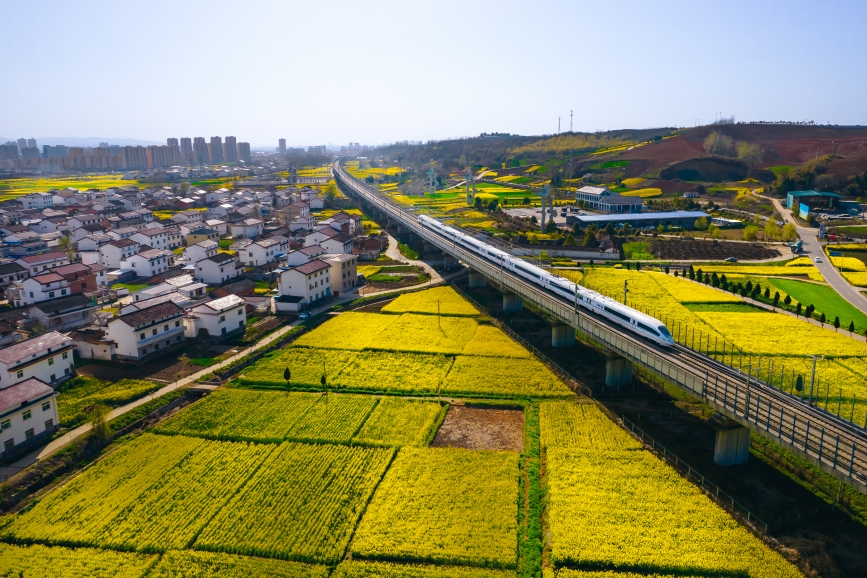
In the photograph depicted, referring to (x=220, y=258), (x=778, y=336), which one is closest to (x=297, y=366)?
(x=220, y=258)

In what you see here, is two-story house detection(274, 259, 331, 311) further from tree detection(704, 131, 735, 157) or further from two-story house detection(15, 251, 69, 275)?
tree detection(704, 131, 735, 157)

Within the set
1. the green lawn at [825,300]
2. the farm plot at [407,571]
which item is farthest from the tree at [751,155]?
the farm plot at [407,571]

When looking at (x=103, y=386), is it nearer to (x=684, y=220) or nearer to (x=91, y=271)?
→ (x=91, y=271)

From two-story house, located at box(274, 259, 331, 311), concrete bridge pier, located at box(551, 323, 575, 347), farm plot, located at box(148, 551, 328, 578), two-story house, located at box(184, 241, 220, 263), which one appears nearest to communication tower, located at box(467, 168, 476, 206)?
two-story house, located at box(184, 241, 220, 263)

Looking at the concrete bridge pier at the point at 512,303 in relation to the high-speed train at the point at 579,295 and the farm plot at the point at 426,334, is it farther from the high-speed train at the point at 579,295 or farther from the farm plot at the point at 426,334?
the farm plot at the point at 426,334

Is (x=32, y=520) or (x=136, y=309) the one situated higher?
(x=136, y=309)

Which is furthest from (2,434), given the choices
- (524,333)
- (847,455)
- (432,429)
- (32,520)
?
(847,455)
